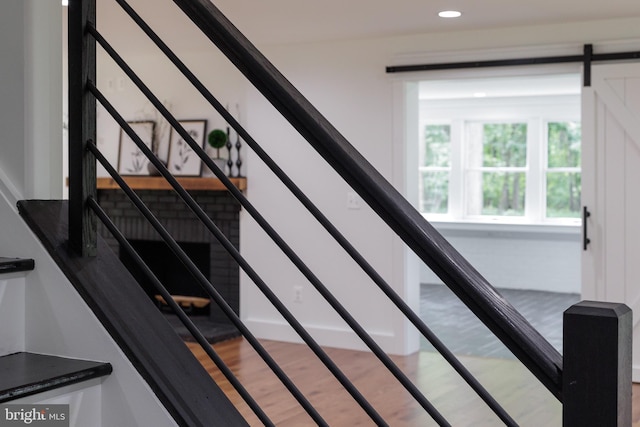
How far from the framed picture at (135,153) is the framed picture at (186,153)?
231 millimetres

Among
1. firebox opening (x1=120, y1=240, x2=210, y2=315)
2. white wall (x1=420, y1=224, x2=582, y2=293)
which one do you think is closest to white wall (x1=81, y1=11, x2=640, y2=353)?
firebox opening (x1=120, y1=240, x2=210, y2=315)

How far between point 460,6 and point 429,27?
0.80 metres

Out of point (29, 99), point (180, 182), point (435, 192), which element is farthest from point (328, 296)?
point (435, 192)

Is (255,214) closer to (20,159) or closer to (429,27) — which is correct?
(20,159)

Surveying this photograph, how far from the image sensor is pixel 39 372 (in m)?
1.51

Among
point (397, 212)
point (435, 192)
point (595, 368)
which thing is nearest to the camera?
point (595, 368)

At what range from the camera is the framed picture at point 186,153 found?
6.82 m

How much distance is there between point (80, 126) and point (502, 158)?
9.14 metres

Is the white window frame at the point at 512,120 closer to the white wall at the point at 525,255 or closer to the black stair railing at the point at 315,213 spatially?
the white wall at the point at 525,255

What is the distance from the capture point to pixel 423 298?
901cm

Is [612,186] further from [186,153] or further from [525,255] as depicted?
[525,255]

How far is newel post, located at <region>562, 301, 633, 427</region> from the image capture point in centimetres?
104

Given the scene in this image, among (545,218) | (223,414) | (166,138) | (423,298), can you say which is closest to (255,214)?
(223,414)

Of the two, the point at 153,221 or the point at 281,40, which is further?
the point at 281,40
